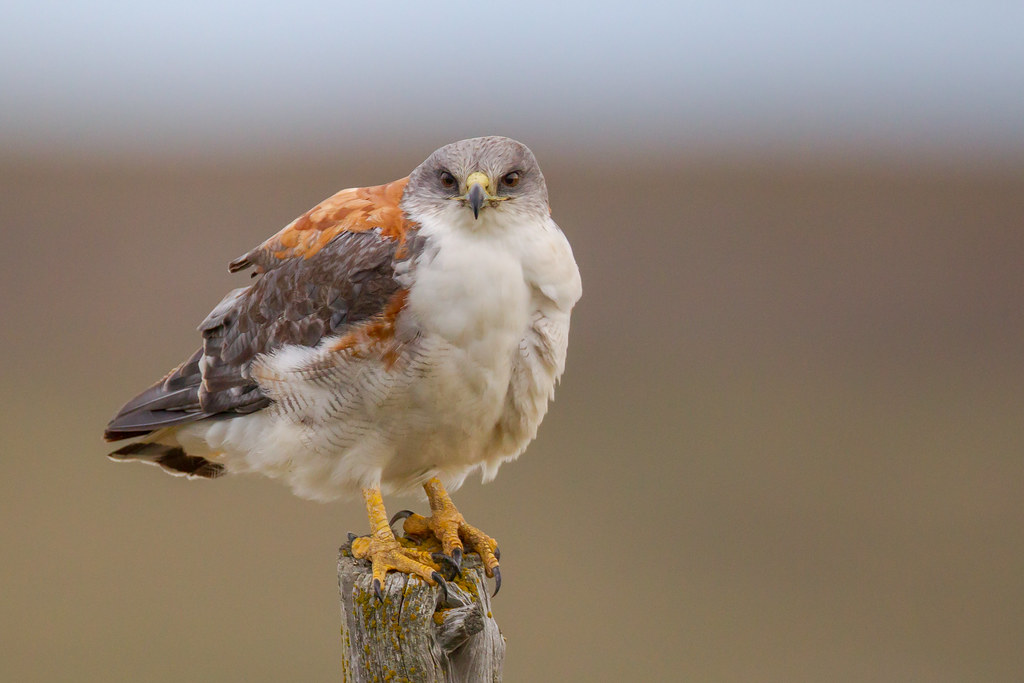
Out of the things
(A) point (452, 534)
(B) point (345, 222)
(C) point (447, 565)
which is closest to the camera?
(C) point (447, 565)

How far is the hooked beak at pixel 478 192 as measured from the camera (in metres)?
2.93

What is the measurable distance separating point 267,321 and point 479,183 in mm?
920

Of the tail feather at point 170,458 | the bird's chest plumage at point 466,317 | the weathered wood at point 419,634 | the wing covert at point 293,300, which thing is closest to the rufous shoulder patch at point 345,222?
the wing covert at point 293,300

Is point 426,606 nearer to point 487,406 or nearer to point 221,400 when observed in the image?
point 487,406

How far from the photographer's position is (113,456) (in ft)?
12.5

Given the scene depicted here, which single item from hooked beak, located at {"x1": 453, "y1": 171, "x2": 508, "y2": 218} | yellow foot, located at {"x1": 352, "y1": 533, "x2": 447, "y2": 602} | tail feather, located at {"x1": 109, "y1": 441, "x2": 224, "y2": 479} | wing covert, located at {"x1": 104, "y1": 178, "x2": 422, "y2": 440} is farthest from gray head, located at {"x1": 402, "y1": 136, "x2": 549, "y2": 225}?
tail feather, located at {"x1": 109, "y1": 441, "x2": 224, "y2": 479}

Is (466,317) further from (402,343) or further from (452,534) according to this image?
(452,534)

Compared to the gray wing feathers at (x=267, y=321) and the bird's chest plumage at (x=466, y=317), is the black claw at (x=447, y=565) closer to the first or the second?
the bird's chest plumage at (x=466, y=317)

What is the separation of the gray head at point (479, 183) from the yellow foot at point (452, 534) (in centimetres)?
105

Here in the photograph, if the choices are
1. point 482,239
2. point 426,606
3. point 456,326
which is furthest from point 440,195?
point 426,606

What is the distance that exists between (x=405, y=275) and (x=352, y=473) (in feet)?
2.33

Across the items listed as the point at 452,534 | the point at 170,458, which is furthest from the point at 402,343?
the point at 170,458

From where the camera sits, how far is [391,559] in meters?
3.00

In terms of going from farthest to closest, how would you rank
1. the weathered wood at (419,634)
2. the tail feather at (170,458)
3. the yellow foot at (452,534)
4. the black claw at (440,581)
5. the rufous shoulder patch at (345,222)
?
the tail feather at (170,458)
the yellow foot at (452,534)
the rufous shoulder patch at (345,222)
the black claw at (440,581)
the weathered wood at (419,634)
